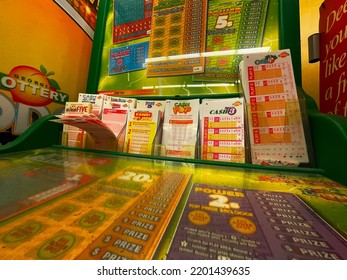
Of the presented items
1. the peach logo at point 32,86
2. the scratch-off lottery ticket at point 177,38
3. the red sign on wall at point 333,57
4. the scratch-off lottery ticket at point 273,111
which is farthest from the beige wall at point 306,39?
the peach logo at point 32,86

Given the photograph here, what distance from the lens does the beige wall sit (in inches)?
50.3

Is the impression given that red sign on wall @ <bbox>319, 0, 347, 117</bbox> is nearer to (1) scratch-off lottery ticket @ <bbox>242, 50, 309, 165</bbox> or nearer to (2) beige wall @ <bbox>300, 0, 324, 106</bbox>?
(1) scratch-off lottery ticket @ <bbox>242, 50, 309, 165</bbox>

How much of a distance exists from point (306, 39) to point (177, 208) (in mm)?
1600

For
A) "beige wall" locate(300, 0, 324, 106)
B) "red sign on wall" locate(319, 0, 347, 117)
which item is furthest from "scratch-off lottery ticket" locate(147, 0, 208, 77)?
"beige wall" locate(300, 0, 324, 106)

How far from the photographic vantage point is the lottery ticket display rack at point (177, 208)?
10.9 inches

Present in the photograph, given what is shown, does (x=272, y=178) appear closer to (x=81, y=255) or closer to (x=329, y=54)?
(x=81, y=255)

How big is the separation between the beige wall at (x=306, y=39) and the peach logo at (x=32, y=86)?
1788 mm

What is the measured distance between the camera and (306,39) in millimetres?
1323

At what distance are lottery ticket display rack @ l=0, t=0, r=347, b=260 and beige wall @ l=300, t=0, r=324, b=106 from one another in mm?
691

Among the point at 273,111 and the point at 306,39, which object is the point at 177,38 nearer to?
the point at 273,111

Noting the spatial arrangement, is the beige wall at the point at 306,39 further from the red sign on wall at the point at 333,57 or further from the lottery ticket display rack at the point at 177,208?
the lottery ticket display rack at the point at 177,208

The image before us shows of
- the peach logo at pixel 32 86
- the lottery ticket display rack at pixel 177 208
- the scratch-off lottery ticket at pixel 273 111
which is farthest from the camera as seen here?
the peach logo at pixel 32 86

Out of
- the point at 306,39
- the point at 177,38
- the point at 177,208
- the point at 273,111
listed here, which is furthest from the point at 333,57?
the point at 177,208

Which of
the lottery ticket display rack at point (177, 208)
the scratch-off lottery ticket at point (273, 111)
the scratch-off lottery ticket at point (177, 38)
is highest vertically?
the scratch-off lottery ticket at point (177, 38)
